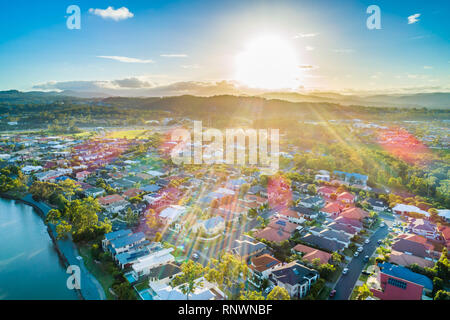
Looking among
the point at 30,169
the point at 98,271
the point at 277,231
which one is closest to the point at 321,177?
the point at 277,231

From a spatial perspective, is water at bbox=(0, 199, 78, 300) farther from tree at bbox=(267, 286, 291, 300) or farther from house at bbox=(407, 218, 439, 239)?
house at bbox=(407, 218, 439, 239)

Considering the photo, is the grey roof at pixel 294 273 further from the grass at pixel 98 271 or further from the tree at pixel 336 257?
the grass at pixel 98 271

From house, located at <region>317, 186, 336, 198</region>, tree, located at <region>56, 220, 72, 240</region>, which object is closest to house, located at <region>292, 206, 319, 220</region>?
house, located at <region>317, 186, 336, 198</region>

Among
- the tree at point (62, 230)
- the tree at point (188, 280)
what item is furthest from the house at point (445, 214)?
the tree at point (62, 230)

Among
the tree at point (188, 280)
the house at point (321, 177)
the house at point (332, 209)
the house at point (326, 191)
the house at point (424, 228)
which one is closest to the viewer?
the tree at point (188, 280)

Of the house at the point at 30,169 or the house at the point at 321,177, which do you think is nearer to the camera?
the house at the point at 321,177

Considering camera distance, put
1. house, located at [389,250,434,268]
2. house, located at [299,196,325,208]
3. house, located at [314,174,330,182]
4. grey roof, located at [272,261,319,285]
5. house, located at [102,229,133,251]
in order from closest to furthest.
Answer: grey roof, located at [272,261,319,285] → house, located at [389,250,434,268] → house, located at [102,229,133,251] → house, located at [299,196,325,208] → house, located at [314,174,330,182]

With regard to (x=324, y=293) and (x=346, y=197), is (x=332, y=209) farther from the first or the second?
(x=324, y=293)

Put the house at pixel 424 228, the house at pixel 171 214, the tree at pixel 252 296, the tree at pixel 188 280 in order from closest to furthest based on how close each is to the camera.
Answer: the tree at pixel 252 296
the tree at pixel 188 280
the house at pixel 424 228
the house at pixel 171 214
